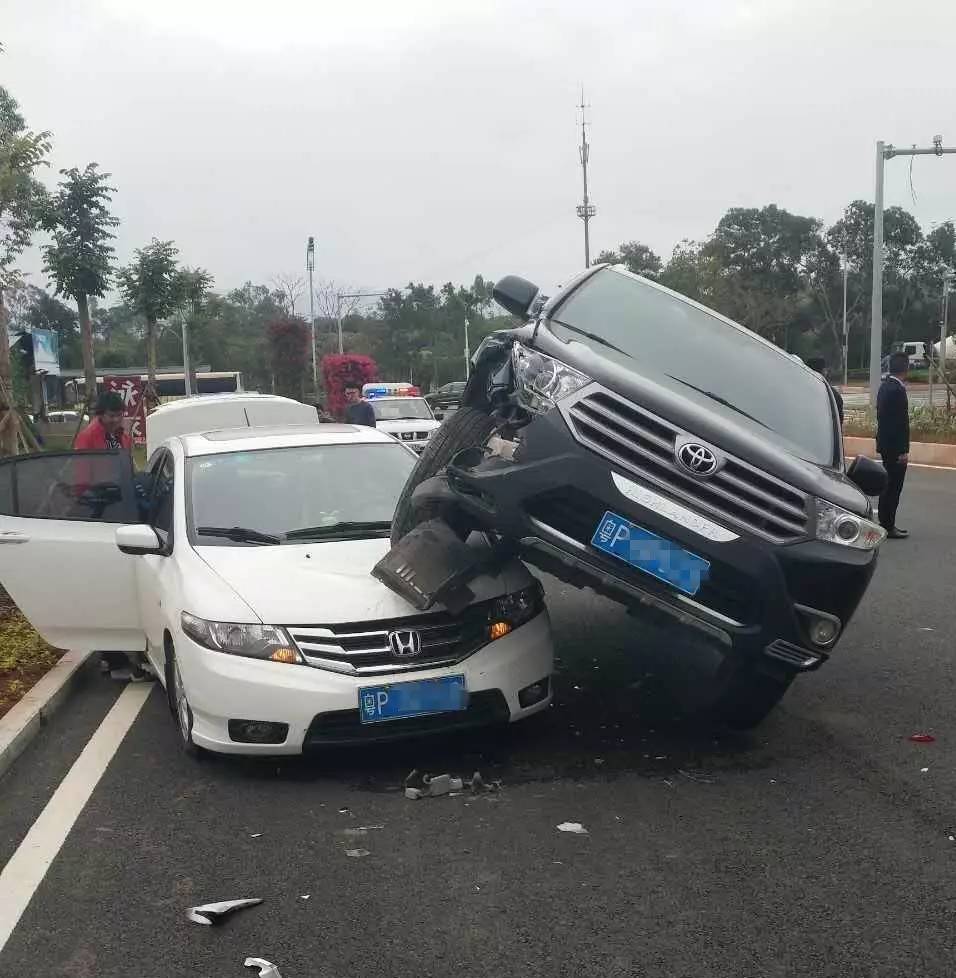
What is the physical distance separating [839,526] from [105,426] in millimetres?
6126

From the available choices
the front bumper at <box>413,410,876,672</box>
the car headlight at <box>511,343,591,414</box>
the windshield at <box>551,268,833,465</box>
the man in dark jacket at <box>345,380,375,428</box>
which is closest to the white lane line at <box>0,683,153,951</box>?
the front bumper at <box>413,410,876,672</box>

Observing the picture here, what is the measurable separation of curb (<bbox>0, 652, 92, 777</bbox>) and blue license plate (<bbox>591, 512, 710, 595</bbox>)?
9.56ft

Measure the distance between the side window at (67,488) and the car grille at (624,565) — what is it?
303cm

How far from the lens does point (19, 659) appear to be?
24.5ft

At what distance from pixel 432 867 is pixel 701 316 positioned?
3.50m

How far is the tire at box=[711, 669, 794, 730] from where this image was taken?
203 inches

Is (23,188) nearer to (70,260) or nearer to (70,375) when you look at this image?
(70,260)

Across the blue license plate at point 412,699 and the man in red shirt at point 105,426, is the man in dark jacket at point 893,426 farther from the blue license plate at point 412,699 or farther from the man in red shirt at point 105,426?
the blue license plate at point 412,699

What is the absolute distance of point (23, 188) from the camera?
40.7 ft

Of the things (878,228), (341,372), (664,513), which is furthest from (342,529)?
(341,372)

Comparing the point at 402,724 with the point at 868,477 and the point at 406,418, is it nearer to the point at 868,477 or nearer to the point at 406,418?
the point at 868,477

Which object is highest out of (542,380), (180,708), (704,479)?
(542,380)

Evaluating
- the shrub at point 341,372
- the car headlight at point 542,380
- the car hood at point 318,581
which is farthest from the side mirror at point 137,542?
the shrub at point 341,372

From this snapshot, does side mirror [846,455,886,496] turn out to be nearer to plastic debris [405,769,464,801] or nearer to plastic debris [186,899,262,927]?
plastic debris [405,769,464,801]
